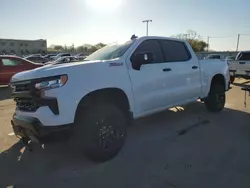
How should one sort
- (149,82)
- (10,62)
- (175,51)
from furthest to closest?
(10,62), (175,51), (149,82)

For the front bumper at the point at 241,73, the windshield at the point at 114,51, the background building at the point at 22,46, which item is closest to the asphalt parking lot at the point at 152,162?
the windshield at the point at 114,51

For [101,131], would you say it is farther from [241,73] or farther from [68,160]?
[241,73]

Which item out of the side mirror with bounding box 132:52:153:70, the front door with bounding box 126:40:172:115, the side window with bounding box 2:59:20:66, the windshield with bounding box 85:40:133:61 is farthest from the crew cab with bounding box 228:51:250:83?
the side window with bounding box 2:59:20:66

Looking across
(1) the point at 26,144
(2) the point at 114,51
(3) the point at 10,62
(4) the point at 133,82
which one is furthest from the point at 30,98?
(3) the point at 10,62

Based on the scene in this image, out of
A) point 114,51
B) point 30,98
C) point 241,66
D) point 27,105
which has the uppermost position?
point 114,51

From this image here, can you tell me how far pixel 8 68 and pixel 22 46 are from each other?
328 ft

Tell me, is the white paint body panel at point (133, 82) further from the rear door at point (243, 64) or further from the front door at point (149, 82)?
the rear door at point (243, 64)

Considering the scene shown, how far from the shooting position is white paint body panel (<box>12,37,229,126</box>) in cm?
343

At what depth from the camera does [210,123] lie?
19.5ft

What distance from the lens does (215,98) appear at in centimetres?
670

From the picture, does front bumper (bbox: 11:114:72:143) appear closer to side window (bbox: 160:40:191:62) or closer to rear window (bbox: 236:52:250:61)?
side window (bbox: 160:40:191:62)

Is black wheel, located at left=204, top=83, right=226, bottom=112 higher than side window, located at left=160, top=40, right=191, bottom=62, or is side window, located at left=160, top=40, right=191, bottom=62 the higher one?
side window, located at left=160, top=40, right=191, bottom=62

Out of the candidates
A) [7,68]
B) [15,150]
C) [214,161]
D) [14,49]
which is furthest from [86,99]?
[14,49]

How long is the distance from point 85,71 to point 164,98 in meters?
1.91
